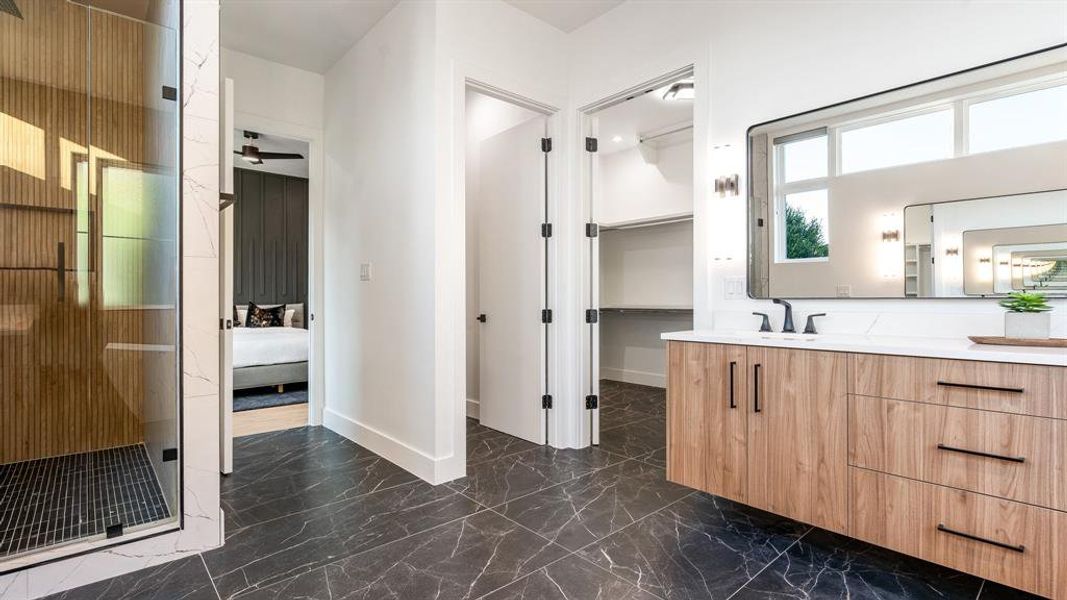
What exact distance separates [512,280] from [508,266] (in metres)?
0.12

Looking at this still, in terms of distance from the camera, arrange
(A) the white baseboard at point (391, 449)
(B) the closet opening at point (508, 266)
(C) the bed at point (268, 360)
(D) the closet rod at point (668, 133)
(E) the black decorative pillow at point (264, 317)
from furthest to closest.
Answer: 1. (E) the black decorative pillow at point (264, 317)
2. (C) the bed at point (268, 360)
3. (D) the closet rod at point (668, 133)
4. (B) the closet opening at point (508, 266)
5. (A) the white baseboard at point (391, 449)

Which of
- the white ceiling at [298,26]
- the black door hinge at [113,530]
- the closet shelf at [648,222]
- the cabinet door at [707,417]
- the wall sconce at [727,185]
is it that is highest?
the white ceiling at [298,26]

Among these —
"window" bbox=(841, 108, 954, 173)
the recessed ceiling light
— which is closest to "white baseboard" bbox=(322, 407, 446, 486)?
"window" bbox=(841, 108, 954, 173)

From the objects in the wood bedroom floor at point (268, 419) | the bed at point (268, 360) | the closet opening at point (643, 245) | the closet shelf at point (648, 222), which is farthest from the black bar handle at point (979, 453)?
the bed at point (268, 360)

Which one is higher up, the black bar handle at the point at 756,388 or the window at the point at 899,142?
the window at the point at 899,142

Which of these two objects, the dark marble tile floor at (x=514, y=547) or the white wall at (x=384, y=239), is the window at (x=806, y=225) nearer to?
the dark marble tile floor at (x=514, y=547)

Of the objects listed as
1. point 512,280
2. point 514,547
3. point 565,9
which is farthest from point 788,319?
point 565,9

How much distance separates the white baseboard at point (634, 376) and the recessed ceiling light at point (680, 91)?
288 centimetres

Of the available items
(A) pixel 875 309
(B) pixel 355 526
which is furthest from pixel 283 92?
(A) pixel 875 309

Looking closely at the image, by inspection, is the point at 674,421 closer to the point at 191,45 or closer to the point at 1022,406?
the point at 1022,406

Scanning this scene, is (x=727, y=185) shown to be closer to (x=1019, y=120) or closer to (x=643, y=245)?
(x=1019, y=120)

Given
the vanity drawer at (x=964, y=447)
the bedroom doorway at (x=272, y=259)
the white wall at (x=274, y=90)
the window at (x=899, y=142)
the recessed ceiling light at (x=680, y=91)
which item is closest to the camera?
the vanity drawer at (x=964, y=447)

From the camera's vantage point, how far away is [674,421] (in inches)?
92.4

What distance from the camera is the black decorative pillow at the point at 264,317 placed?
7.01m
